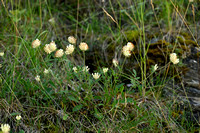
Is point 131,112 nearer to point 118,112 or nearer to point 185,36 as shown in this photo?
point 118,112

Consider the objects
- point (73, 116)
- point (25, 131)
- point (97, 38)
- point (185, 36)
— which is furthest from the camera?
point (97, 38)

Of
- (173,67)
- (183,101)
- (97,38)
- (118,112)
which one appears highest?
(97,38)

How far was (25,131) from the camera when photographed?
5.24 feet

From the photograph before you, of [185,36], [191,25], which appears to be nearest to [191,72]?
[185,36]

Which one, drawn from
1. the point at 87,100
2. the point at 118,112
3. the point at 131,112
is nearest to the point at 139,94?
the point at 131,112

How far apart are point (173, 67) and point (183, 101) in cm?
31

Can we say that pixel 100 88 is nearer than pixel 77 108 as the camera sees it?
No

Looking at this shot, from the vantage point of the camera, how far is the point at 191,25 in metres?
2.55

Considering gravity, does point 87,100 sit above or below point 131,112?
above

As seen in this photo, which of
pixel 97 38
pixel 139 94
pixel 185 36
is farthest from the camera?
pixel 97 38

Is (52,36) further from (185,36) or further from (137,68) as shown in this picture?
(185,36)

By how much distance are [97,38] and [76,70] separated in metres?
1.02

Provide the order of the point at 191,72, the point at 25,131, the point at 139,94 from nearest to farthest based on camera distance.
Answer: the point at 25,131, the point at 139,94, the point at 191,72

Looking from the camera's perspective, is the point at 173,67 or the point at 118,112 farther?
the point at 173,67
